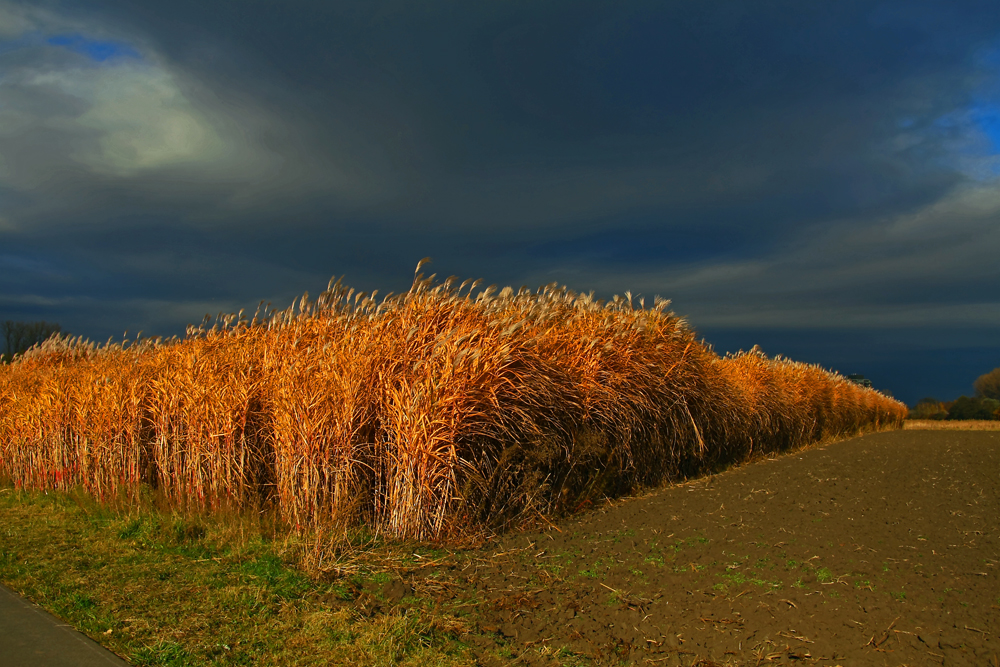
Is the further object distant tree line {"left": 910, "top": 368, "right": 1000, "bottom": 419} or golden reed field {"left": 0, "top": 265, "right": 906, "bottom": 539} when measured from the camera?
distant tree line {"left": 910, "top": 368, "right": 1000, "bottom": 419}

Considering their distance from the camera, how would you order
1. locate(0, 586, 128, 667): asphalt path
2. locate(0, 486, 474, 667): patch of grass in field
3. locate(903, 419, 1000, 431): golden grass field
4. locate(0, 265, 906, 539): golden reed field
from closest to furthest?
locate(0, 586, 128, 667): asphalt path, locate(0, 486, 474, 667): patch of grass in field, locate(0, 265, 906, 539): golden reed field, locate(903, 419, 1000, 431): golden grass field

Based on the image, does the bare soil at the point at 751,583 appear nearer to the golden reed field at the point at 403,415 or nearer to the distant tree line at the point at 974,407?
the golden reed field at the point at 403,415

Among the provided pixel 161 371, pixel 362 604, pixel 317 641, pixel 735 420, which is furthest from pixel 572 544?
pixel 161 371

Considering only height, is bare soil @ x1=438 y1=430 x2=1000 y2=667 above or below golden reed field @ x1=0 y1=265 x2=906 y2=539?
below

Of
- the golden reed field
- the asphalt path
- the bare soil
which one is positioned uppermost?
the golden reed field

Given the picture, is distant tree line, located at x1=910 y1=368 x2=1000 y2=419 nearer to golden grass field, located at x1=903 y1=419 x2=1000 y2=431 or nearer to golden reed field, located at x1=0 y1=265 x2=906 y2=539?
golden grass field, located at x1=903 y1=419 x2=1000 y2=431

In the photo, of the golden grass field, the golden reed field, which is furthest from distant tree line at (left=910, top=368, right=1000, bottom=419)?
the golden reed field

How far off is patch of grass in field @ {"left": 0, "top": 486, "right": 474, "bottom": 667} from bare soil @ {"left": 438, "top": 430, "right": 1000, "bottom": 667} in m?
0.49

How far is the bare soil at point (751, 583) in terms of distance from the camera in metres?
3.30

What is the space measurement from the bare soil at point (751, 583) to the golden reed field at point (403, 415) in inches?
29.0

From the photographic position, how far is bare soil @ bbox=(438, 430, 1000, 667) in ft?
10.8

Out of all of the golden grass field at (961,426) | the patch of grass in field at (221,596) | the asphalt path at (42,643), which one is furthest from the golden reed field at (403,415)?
the golden grass field at (961,426)

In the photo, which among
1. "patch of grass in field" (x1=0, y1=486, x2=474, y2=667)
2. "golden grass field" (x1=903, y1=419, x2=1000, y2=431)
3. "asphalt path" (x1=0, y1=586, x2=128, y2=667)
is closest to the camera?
"asphalt path" (x1=0, y1=586, x2=128, y2=667)

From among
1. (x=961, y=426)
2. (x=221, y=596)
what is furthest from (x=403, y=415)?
(x=961, y=426)
